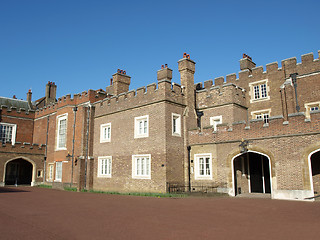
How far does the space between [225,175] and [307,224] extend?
9.55m

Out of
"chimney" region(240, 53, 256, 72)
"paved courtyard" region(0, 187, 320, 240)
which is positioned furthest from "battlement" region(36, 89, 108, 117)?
"paved courtyard" region(0, 187, 320, 240)

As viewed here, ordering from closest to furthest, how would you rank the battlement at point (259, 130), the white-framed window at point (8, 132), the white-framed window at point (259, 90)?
the battlement at point (259, 130), the white-framed window at point (259, 90), the white-framed window at point (8, 132)

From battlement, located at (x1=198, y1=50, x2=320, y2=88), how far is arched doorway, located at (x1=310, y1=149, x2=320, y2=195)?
7.05 meters

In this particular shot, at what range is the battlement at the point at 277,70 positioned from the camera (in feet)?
66.5

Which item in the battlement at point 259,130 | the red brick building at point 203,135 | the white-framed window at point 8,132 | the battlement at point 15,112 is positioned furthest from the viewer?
the battlement at point 15,112

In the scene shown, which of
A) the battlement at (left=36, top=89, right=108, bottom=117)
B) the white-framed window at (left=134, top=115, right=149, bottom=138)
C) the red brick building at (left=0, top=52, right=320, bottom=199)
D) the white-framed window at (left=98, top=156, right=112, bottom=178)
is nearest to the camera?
the red brick building at (left=0, top=52, right=320, bottom=199)

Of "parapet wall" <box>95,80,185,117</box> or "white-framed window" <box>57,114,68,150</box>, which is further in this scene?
"white-framed window" <box>57,114,68,150</box>

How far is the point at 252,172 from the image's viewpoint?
19312 millimetres

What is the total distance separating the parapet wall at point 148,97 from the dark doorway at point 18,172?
14115 millimetres

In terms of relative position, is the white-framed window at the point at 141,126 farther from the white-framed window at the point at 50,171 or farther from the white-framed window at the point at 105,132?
the white-framed window at the point at 50,171

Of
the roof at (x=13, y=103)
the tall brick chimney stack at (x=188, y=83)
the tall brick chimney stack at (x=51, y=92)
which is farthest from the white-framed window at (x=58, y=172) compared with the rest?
the tall brick chimney stack at (x=188, y=83)

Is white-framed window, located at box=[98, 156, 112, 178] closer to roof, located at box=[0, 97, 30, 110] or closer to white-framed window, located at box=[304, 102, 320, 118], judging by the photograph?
white-framed window, located at box=[304, 102, 320, 118]

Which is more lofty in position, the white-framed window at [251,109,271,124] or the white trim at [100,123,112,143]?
the white-framed window at [251,109,271,124]

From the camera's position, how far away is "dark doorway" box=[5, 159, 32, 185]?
3034cm
